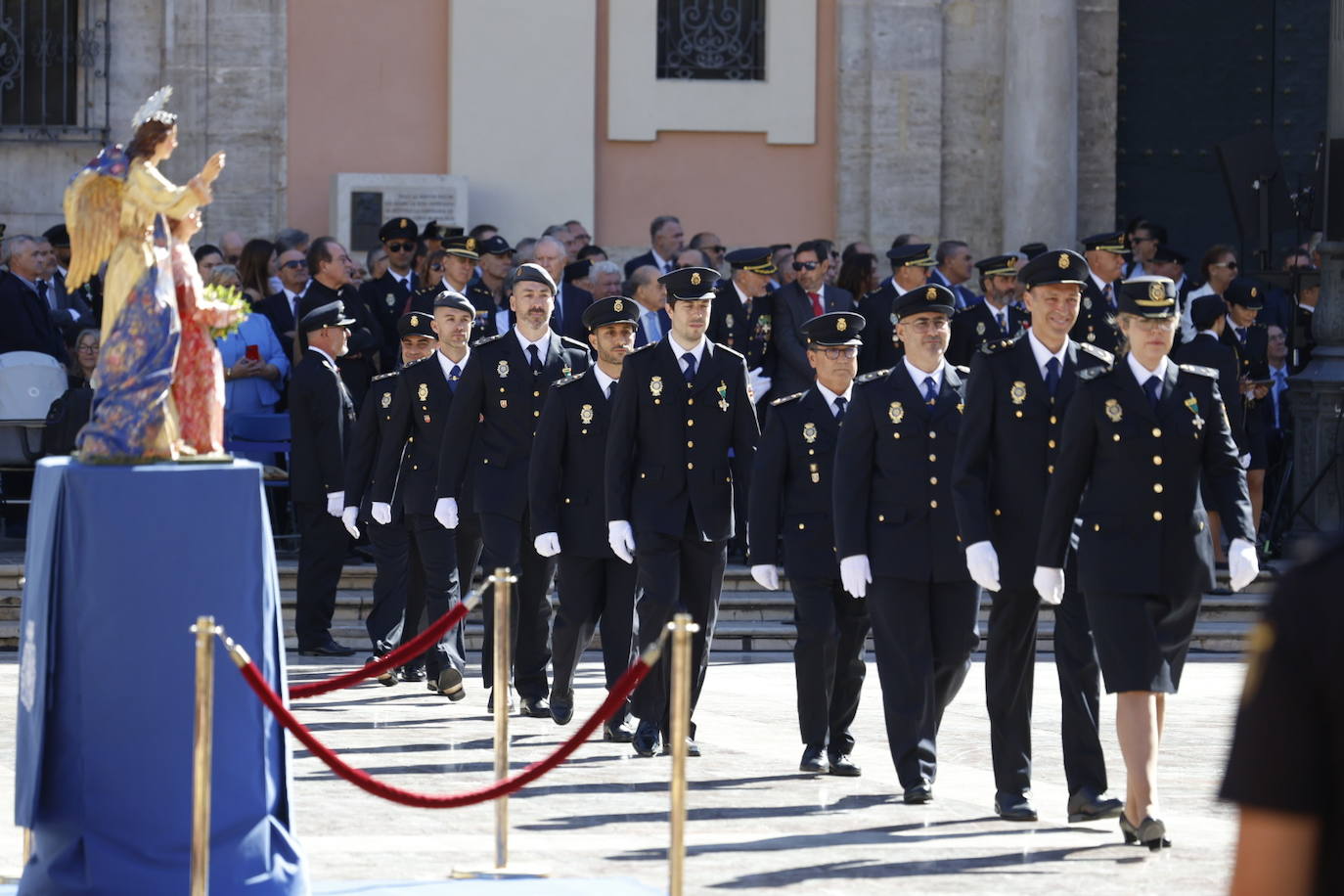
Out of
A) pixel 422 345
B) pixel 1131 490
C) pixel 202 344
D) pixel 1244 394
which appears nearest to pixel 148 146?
pixel 202 344

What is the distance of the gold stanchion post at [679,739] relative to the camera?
5961 millimetres

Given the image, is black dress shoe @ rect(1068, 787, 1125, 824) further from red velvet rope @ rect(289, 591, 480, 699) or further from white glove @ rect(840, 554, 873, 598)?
red velvet rope @ rect(289, 591, 480, 699)

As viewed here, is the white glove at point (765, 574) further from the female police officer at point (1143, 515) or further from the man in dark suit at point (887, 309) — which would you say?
the man in dark suit at point (887, 309)

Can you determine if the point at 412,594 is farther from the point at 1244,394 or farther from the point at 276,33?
the point at 276,33

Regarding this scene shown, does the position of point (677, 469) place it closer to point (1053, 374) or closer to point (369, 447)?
point (1053, 374)

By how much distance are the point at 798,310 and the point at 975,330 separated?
1095mm

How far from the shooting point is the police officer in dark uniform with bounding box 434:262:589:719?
10.9m

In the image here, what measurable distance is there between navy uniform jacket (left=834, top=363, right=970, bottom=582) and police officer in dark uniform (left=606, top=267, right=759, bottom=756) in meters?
0.97

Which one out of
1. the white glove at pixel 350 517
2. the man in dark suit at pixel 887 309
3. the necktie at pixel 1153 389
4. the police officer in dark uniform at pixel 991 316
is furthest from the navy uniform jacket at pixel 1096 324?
the necktie at pixel 1153 389

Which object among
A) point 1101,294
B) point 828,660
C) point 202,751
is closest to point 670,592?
point 828,660

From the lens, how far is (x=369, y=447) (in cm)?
1225

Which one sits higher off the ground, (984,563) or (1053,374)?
(1053,374)

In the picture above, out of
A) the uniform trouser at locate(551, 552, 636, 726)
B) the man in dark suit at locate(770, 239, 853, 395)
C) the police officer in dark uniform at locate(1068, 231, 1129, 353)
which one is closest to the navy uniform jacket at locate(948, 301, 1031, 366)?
the police officer in dark uniform at locate(1068, 231, 1129, 353)

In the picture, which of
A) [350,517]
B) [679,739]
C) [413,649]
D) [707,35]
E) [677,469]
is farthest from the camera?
[707,35]
